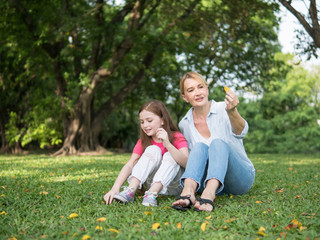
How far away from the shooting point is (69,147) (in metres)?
14.4

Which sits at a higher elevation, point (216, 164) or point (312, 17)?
point (312, 17)

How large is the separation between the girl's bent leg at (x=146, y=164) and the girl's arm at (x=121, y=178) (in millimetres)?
78

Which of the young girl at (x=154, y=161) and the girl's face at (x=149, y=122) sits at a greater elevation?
the girl's face at (x=149, y=122)

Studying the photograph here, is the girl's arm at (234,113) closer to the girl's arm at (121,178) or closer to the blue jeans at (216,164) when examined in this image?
the blue jeans at (216,164)

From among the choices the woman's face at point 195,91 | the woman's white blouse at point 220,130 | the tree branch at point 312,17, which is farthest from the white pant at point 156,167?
the tree branch at point 312,17

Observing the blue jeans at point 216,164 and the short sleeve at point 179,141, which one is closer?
the blue jeans at point 216,164

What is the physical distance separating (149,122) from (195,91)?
23.6 inches

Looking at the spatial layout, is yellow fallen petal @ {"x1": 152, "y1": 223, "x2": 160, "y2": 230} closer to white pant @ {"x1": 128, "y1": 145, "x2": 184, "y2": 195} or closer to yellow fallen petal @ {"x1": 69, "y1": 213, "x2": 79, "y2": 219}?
yellow fallen petal @ {"x1": 69, "y1": 213, "x2": 79, "y2": 219}

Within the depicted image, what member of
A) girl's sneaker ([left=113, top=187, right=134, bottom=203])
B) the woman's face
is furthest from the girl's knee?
the woman's face

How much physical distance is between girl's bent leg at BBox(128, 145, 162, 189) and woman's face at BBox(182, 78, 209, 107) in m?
0.65

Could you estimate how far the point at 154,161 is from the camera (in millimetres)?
3629

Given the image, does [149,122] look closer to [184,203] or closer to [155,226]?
[184,203]

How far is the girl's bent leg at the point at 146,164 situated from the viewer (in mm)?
3578

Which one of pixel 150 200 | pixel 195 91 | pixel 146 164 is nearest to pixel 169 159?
pixel 146 164
